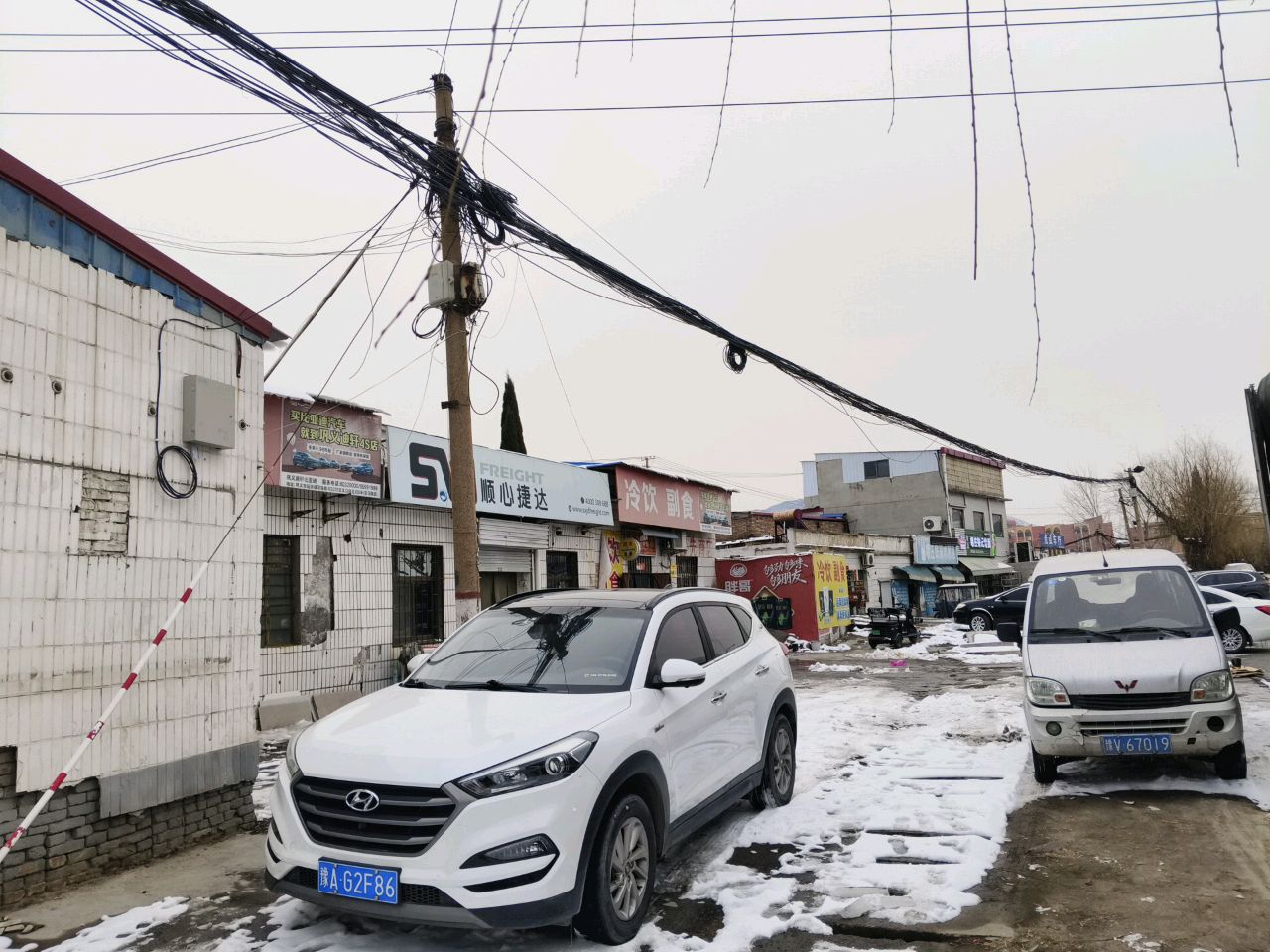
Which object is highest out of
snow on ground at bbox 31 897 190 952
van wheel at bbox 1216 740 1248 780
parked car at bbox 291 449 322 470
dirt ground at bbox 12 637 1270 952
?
parked car at bbox 291 449 322 470

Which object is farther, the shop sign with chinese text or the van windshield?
the shop sign with chinese text

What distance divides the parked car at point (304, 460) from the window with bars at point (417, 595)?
232 centimetres

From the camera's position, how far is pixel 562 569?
17.3 meters

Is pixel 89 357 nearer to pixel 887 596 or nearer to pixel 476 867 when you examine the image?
pixel 476 867

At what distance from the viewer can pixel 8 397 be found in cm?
502

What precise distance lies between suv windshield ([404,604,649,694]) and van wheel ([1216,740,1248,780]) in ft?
15.6

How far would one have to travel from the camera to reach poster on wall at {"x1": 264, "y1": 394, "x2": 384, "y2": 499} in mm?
10664

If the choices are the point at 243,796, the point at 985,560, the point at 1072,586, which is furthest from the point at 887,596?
the point at 243,796

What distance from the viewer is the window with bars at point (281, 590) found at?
11062mm

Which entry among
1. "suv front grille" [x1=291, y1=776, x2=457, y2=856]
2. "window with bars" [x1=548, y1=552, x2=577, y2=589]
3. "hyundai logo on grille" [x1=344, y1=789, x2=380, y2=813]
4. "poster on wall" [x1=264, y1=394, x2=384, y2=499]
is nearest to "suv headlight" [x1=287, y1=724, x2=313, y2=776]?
"suv front grille" [x1=291, y1=776, x2=457, y2=856]

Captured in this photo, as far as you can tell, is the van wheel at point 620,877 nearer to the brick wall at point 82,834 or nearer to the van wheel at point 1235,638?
the brick wall at point 82,834

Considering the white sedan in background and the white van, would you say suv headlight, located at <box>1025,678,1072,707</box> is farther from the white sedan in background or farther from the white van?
the white sedan in background

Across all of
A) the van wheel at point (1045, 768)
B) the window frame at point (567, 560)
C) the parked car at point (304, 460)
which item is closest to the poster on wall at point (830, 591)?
the window frame at point (567, 560)

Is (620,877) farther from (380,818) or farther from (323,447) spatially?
(323,447)
